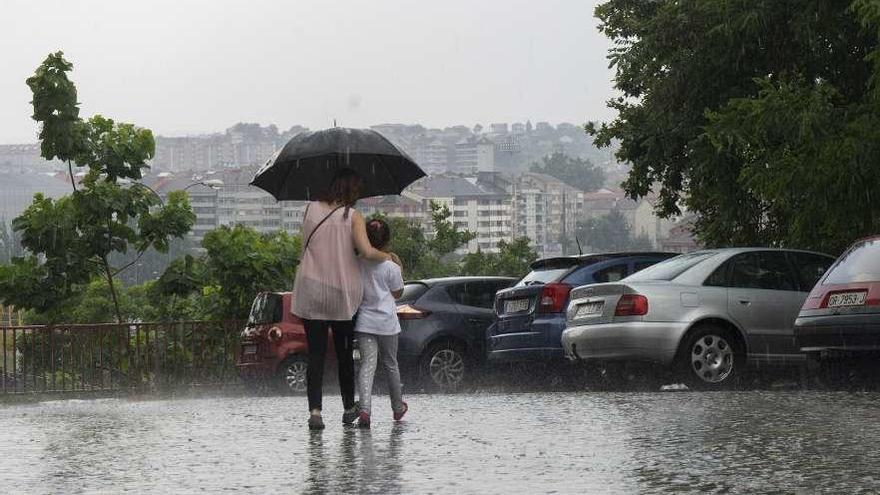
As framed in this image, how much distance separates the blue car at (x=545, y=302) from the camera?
1919 cm

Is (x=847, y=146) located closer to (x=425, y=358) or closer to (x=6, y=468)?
(x=425, y=358)

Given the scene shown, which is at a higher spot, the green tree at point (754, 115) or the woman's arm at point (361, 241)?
the green tree at point (754, 115)

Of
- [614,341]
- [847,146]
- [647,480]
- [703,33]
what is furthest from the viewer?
[703,33]

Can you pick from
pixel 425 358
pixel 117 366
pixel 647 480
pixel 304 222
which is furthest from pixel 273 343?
pixel 647 480

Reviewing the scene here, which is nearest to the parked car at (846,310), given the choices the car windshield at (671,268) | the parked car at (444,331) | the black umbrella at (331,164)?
the car windshield at (671,268)

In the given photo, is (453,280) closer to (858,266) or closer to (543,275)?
(543,275)

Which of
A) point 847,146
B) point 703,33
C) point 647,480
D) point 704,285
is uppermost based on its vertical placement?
point 703,33

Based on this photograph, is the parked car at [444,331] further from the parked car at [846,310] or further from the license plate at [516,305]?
the parked car at [846,310]

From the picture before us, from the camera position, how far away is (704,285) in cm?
1748

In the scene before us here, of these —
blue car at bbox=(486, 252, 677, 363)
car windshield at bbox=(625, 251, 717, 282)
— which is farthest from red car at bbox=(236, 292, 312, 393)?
car windshield at bbox=(625, 251, 717, 282)

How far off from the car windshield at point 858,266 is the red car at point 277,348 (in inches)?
334

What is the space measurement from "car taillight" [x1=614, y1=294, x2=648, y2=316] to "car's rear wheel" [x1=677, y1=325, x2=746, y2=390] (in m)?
0.54

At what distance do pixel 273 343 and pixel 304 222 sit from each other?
10551 mm

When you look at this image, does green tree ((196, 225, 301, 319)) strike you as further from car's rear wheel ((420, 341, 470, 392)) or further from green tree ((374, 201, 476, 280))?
green tree ((374, 201, 476, 280))
